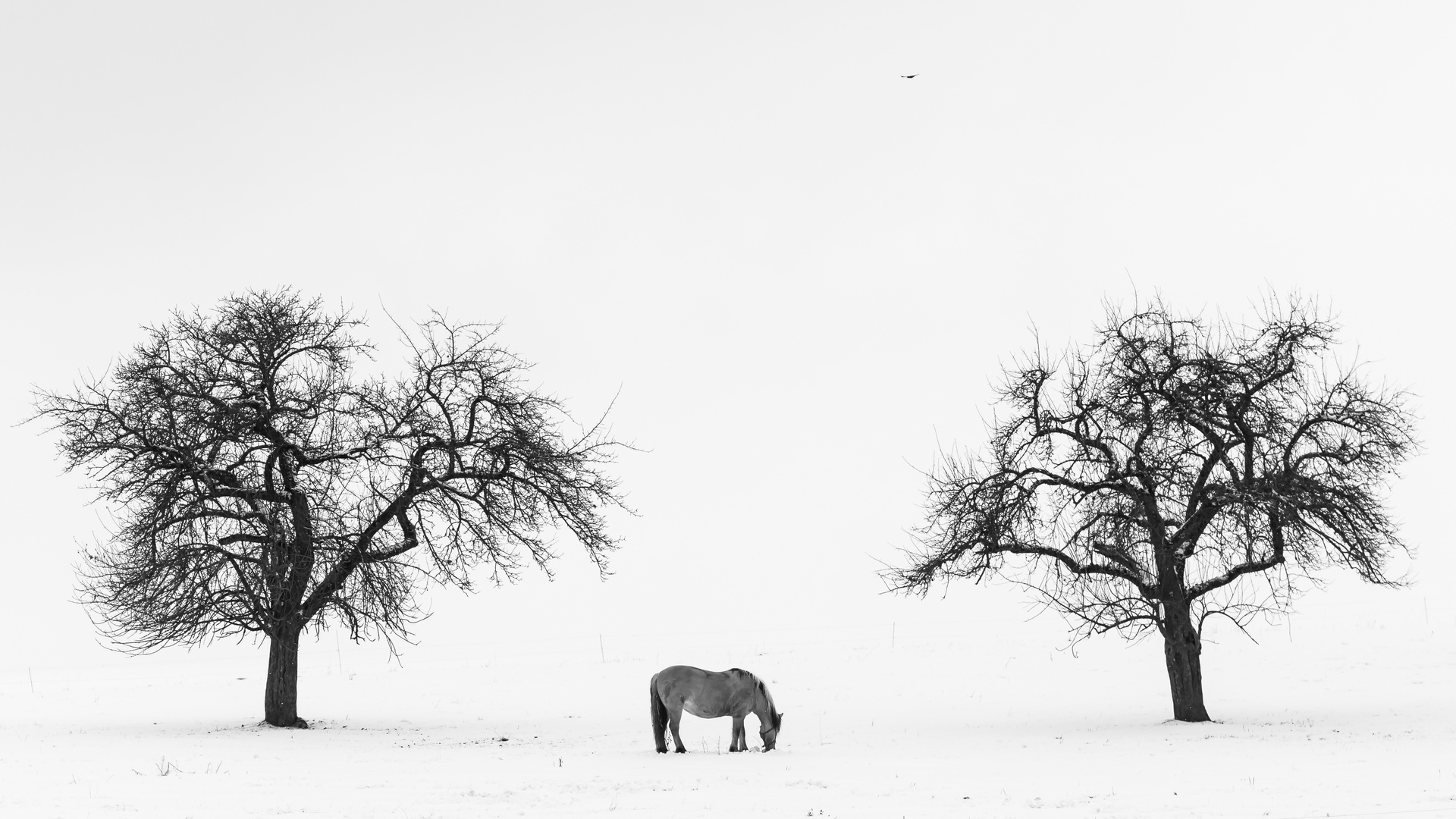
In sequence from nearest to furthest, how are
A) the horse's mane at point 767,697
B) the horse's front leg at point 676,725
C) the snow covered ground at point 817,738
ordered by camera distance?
the snow covered ground at point 817,738
the horse's front leg at point 676,725
the horse's mane at point 767,697

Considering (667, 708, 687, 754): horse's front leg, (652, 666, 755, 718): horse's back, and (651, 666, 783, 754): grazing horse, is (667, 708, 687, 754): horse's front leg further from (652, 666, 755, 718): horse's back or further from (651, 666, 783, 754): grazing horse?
(652, 666, 755, 718): horse's back

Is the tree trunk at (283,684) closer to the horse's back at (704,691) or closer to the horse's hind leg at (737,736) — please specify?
the horse's back at (704,691)

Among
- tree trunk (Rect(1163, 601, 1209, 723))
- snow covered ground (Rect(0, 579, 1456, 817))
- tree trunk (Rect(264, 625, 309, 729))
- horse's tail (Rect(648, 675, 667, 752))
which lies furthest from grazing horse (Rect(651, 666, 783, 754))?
tree trunk (Rect(264, 625, 309, 729))

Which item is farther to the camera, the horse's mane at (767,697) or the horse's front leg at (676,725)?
the horse's mane at (767,697)

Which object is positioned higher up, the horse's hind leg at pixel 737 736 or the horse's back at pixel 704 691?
the horse's back at pixel 704 691

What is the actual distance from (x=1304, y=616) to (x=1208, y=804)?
129ft

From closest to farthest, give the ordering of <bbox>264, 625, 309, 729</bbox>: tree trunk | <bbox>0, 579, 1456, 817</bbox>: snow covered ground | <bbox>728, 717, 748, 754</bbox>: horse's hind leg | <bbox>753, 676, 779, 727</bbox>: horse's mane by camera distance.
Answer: <bbox>0, 579, 1456, 817</bbox>: snow covered ground
<bbox>728, 717, 748, 754</bbox>: horse's hind leg
<bbox>753, 676, 779, 727</bbox>: horse's mane
<bbox>264, 625, 309, 729</bbox>: tree trunk

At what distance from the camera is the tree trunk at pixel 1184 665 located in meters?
20.4

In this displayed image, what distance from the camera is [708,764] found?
15766mm

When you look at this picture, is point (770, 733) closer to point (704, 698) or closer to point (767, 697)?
point (767, 697)

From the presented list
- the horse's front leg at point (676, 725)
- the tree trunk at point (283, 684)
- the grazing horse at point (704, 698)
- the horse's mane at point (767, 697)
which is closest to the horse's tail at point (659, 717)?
the grazing horse at point (704, 698)

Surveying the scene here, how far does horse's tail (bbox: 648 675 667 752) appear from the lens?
56.4 feet

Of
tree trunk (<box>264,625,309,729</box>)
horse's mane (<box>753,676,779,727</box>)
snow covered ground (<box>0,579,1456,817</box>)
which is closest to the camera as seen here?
snow covered ground (<box>0,579,1456,817</box>)

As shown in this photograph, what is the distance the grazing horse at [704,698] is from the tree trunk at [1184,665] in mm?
7718
